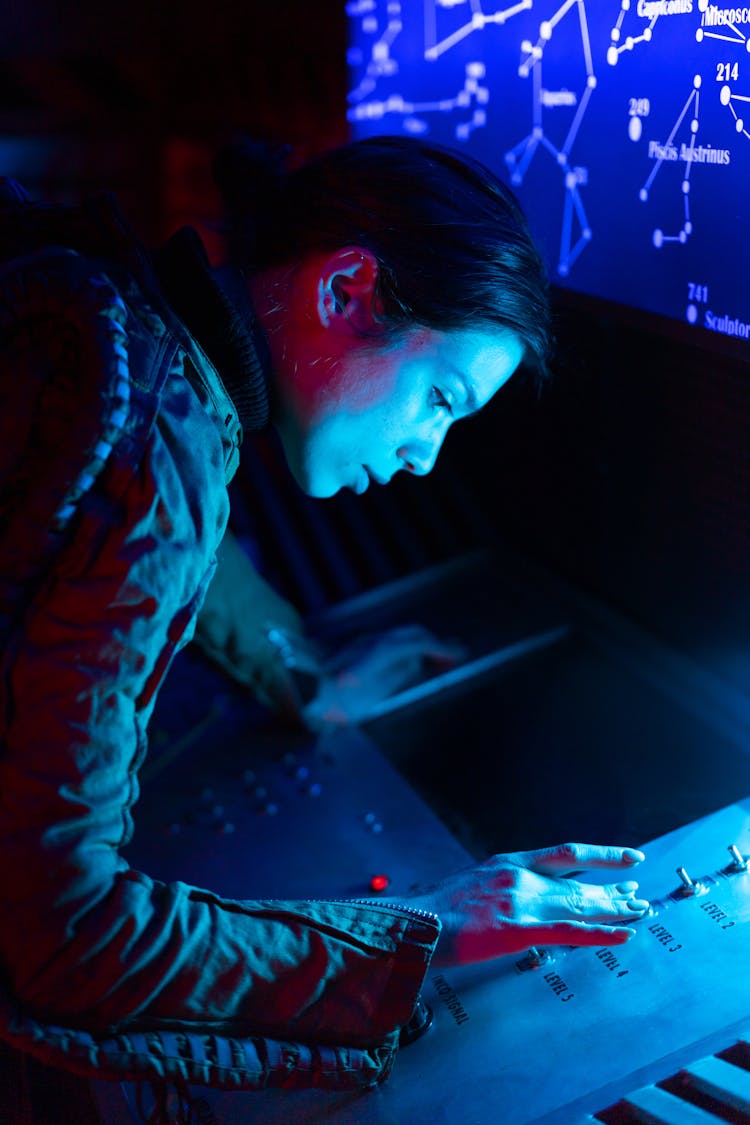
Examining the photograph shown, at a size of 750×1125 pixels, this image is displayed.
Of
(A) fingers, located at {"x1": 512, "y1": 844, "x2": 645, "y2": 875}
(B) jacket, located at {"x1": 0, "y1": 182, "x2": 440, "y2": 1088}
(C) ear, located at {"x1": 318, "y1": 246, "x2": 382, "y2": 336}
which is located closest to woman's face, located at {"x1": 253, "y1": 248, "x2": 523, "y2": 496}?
(C) ear, located at {"x1": 318, "y1": 246, "x2": 382, "y2": 336}

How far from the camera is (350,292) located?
1016mm

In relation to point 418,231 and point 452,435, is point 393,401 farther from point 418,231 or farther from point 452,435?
point 452,435

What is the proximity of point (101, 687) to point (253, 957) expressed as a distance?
26 centimetres

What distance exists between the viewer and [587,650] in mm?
1527

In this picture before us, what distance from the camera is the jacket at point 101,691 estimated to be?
0.75 metres

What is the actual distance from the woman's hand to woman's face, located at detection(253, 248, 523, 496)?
1.47ft

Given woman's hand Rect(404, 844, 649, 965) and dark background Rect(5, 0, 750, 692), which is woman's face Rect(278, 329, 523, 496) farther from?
woman's hand Rect(404, 844, 649, 965)

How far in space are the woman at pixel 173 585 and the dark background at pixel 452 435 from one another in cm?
31

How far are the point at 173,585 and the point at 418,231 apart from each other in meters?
0.46

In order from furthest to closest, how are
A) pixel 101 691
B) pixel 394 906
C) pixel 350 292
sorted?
pixel 350 292, pixel 394 906, pixel 101 691

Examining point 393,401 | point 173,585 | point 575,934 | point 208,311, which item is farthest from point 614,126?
point 575,934

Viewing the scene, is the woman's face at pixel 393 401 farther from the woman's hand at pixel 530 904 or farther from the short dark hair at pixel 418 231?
the woman's hand at pixel 530 904

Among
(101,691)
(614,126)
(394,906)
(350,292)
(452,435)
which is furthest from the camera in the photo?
(452,435)

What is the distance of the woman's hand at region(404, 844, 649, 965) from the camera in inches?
35.9
